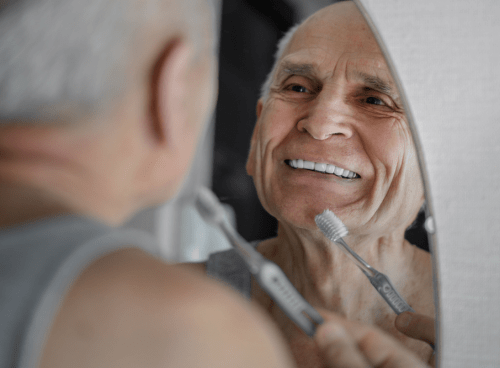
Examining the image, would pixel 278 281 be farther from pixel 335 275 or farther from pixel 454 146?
pixel 454 146

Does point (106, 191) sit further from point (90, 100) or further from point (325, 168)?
point (325, 168)

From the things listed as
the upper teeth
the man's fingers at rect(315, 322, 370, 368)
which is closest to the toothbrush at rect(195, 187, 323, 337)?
the man's fingers at rect(315, 322, 370, 368)

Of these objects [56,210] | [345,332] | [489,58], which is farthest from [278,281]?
[489,58]

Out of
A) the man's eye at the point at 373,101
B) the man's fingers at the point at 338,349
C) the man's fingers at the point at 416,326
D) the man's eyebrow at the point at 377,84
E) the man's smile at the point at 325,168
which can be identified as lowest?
the man's fingers at the point at 416,326

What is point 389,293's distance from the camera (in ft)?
1.56

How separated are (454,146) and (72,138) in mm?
417

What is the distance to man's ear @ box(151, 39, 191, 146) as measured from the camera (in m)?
0.38

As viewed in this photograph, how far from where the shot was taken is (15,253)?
11.4 inches

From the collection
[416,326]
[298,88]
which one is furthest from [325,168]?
[416,326]

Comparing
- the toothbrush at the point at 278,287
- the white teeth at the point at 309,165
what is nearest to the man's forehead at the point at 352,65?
the white teeth at the point at 309,165

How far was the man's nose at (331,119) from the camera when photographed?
48cm

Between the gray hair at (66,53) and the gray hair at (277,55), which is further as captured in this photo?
the gray hair at (277,55)

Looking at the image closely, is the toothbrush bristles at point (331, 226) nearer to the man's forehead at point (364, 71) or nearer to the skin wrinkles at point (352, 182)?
the skin wrinkles at point (352, 182)

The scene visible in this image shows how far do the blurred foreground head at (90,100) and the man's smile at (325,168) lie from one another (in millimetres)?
159
